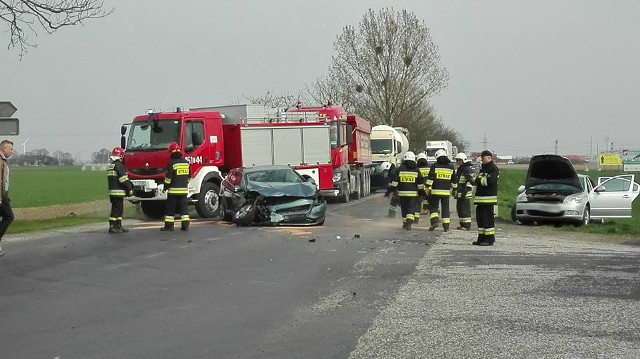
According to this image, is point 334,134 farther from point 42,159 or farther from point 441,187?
point 42,159

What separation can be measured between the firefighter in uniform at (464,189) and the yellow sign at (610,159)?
66826 millimetres

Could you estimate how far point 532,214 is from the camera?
19.9 meters

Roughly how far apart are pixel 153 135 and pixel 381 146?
19668 mm

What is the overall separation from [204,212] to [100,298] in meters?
11.5

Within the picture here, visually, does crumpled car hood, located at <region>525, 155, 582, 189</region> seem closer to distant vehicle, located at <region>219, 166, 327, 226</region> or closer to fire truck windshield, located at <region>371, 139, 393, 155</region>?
distant vehicle, located at <region>219, 166, 327, 226</region>

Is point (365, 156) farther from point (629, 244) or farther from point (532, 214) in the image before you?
point (629, 244)

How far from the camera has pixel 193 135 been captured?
20328mm

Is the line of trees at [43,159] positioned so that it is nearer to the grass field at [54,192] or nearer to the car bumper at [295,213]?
the grass field at [54,192]

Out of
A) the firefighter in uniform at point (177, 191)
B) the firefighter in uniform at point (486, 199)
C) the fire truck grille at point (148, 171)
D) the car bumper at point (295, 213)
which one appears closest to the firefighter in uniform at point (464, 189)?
the firefighter in uniform at point (486, 199)

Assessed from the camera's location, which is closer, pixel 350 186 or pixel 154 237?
pixel 154 237

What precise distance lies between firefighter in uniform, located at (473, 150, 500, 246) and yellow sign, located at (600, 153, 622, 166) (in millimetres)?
70054

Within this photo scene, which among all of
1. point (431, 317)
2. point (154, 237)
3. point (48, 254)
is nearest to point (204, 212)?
point (154, 237)

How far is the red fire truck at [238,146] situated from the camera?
65.6 feet

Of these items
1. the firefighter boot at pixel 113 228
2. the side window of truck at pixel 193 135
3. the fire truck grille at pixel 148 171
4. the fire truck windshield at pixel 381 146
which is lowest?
the firefighter boot at pixel 113 228
